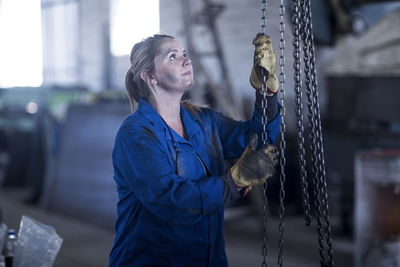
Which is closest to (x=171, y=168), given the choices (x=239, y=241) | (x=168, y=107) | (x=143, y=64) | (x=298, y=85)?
(x=168, y=107)

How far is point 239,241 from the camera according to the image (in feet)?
14.8

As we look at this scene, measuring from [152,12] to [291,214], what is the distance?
14.3ft

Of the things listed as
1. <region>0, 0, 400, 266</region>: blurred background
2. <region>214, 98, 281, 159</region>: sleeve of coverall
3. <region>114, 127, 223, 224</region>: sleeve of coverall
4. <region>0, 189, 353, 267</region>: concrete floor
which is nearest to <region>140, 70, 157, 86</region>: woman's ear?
<region>114, 127, 223, 224</region>: sleeve of coverall

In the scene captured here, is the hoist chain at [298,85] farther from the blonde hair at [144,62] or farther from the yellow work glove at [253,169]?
the blonde hair at [144,62]

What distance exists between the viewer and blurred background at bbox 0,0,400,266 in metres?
3.63

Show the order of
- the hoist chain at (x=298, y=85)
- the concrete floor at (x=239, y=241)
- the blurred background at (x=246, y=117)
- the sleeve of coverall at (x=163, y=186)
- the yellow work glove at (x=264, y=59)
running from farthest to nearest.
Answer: the concrete floor at (x=239, y=241), the blurred background at (x=246, y=117), the hoist chain at (x=298, y=85), the yellow work glove at (x=264, y=59), the sleeve of coverall at (x=163, y=186)

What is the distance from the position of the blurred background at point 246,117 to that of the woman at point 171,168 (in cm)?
131

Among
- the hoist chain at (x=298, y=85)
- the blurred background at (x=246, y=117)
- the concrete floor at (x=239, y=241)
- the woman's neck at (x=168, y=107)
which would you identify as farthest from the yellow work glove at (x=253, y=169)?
the concrete floor at (x=239, y=241)

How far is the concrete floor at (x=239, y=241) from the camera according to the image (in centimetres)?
391

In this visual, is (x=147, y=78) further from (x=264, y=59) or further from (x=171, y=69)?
(x=264, y=59)

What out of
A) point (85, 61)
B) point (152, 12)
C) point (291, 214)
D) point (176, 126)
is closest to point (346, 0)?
point (291, 214)

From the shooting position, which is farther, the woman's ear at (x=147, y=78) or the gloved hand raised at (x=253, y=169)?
the woman's ear at (x=147, y=78)

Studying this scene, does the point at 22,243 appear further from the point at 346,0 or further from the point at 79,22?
the point at 79,22

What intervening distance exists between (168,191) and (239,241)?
3201 millimetres
